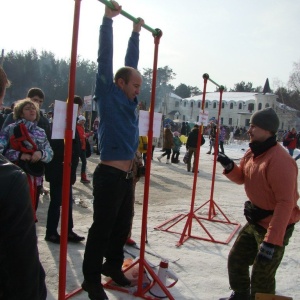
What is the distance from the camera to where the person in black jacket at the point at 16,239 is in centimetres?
111

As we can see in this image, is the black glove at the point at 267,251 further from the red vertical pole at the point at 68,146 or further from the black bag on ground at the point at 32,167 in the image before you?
the black bag on ground at the point at 32,167

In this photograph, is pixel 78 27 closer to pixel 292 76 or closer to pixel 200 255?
pixel 200 255

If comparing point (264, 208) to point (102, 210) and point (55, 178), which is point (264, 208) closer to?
point (102, 210)

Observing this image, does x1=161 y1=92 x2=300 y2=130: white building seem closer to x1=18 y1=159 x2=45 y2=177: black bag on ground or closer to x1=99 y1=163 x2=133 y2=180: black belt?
x1=18 y1=159 x2=45 y2=177: black bag on ground

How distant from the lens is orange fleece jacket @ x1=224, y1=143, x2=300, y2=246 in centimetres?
265

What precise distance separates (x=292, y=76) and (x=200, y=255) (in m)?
58.9

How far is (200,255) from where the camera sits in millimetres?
4582

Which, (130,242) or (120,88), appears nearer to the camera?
(120,88)

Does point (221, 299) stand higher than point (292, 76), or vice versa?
point (292, 76)

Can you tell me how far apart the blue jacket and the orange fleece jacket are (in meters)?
1.06

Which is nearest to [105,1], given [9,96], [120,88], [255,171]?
[120,88]

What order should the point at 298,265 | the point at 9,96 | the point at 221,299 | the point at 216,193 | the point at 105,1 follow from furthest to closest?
1. the point at 9,96
2. the point at 216,193
3. the point at 298,265
4. the point at 221,299
5. the point at 105,1

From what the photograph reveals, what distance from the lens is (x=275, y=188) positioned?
2707mm

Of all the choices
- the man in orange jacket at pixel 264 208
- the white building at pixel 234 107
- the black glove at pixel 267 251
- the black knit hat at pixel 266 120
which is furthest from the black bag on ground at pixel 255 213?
the white building at pixel 234 107
